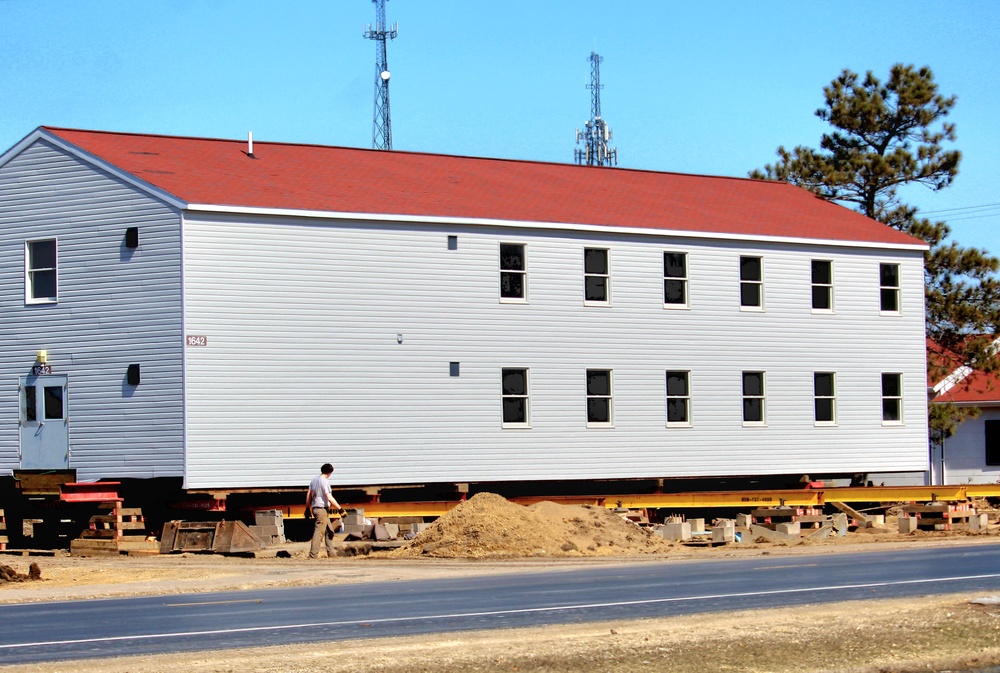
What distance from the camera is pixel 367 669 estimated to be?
440 inches

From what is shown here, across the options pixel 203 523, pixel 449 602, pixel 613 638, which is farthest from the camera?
pixel 203 523

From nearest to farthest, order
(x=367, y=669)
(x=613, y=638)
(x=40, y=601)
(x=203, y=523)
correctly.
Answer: (x=367, y=669) → (x=613, y=638) → (x=40, y=601) → (x=203, y=523)

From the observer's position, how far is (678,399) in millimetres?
35562

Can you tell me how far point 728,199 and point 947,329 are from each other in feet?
44.3

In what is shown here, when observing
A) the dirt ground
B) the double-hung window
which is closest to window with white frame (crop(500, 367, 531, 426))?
the dirt ground

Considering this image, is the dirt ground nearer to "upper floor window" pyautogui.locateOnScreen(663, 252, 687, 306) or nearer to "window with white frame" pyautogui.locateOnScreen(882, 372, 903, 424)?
"upper floor window" pyautogui.locateOnScreen(663, 252, 687, 306)

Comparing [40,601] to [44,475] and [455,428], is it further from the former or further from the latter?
[455,428]

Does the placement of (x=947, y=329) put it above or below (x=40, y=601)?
above

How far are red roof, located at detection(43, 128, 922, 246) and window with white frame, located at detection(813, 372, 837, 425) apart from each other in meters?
3.79

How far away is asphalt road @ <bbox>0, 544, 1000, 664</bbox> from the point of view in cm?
1320

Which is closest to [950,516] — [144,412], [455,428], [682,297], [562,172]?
[682,297]

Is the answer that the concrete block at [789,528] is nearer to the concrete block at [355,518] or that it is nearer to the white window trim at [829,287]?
the white window trim at [829,287]

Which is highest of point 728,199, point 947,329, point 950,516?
point 728,199

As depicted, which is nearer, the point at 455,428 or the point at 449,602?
the point at 449,602
